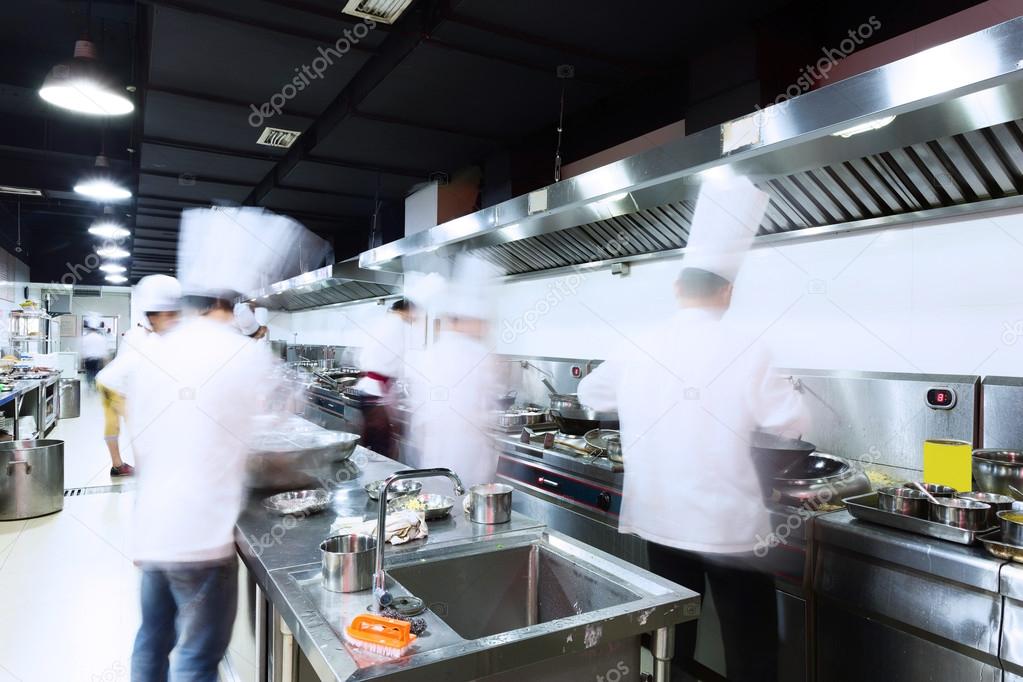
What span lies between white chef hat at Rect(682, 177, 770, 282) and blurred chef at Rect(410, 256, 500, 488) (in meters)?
1.48

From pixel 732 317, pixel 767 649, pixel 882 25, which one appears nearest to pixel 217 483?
pixel 767 649

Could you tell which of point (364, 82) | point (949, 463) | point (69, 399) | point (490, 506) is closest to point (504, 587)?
point (490, 506)

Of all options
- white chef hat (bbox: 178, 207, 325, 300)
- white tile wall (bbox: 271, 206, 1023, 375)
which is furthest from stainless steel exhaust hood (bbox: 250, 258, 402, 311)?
white tile wall (bbox: 271, 206, 1023, 375)

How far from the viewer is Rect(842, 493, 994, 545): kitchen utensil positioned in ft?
5.82

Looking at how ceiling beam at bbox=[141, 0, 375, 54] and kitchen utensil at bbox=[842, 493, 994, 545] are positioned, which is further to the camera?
ceiling beam at bbox=[141, 0, 375, 54]

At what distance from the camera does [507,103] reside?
3.73m

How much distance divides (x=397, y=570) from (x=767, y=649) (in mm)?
1390

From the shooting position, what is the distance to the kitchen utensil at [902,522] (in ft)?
5.82

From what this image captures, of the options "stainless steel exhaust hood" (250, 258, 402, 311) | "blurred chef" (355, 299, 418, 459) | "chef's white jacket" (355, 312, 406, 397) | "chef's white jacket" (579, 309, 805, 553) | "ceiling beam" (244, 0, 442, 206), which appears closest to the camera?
"chef's white jacket" (579, 309, 805, 553)

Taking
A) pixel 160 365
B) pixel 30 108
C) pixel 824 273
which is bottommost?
pixel 160 365

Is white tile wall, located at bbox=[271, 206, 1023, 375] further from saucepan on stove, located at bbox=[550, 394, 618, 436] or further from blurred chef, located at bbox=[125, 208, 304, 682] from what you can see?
blurred chef, located at bbox=[125, 208, 304, 682]

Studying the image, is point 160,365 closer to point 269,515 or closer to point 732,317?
point 269,515

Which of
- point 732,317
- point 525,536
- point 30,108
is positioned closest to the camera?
point 525,536

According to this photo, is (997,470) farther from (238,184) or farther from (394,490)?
(238,184)
